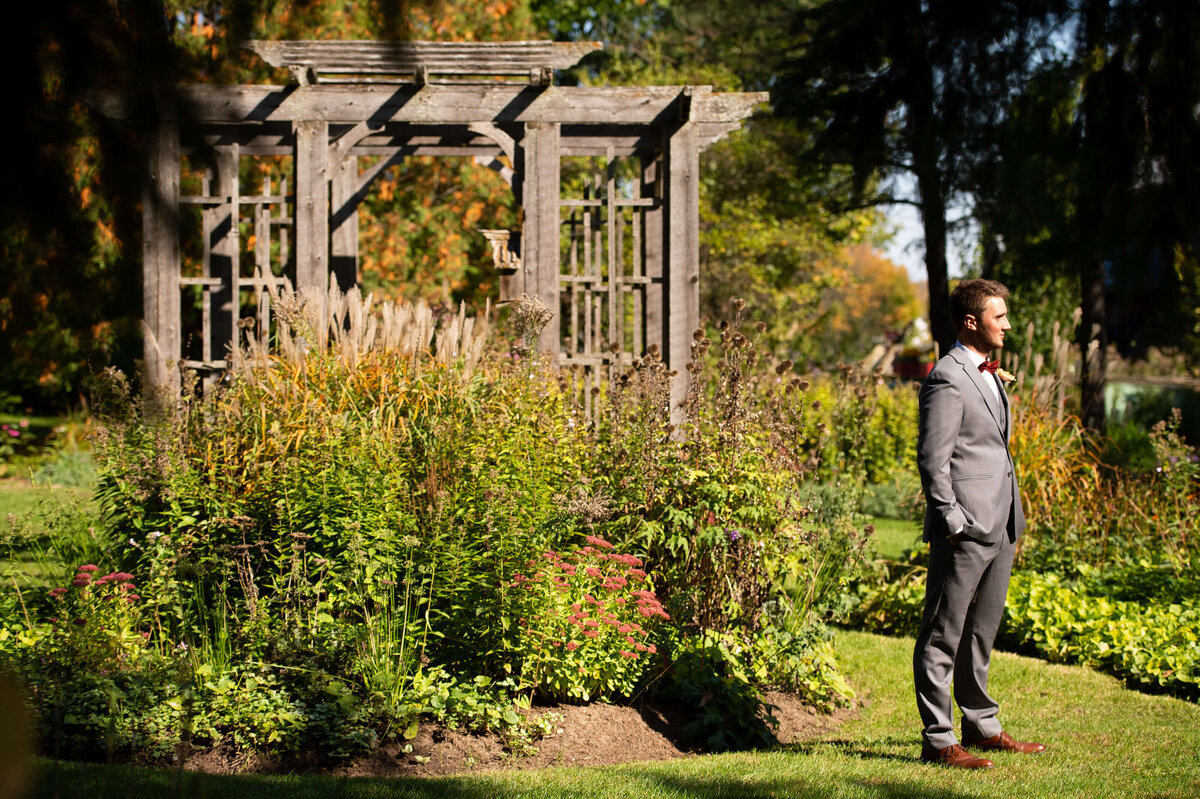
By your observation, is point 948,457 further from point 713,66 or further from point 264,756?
point 713,66

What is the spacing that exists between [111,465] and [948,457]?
13.3 feet

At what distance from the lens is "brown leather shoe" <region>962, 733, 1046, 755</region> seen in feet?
13.3

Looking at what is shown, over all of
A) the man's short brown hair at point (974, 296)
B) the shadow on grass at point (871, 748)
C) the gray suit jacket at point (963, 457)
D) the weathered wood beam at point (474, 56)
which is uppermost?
the weathered wood beam at point (474, 56)

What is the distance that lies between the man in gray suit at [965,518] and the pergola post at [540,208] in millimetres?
4892

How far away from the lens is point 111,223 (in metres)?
1.50

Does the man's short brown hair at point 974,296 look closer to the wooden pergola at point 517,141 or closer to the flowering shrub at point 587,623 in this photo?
the flowering shrub at point 587,623

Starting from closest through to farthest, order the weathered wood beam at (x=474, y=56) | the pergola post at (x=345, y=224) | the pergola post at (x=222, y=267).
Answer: the weathered wood beam at (x=474, y=56) < the pergola post at (x=222, y=267) < the pergola post at (x=345, y=224)

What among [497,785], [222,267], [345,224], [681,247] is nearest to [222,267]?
[222,267]

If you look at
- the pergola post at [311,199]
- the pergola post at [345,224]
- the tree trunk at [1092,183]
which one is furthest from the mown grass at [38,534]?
the tree trunk at [1092,183]

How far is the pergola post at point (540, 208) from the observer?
8500mm

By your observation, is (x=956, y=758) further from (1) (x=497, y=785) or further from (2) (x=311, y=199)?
(2) (x=311, y=199)

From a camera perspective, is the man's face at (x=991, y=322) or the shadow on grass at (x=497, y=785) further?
the man's face at (x=991, y=322)

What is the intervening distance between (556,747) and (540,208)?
5.36 m

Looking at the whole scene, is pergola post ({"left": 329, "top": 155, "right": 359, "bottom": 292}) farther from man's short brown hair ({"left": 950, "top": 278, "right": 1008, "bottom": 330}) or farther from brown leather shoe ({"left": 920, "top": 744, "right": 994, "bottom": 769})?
brown leather shoe ({"left": 920, "top": 744, "right": 994, "bottom": 769})
